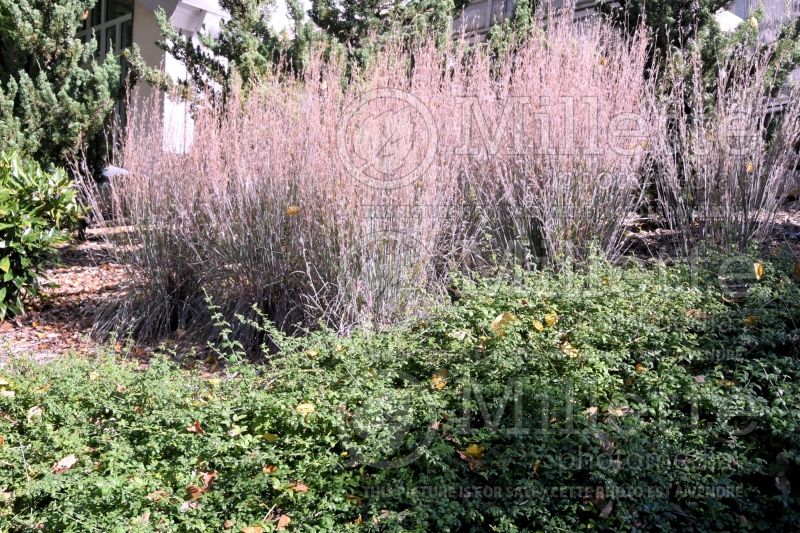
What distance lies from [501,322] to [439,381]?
415 mm

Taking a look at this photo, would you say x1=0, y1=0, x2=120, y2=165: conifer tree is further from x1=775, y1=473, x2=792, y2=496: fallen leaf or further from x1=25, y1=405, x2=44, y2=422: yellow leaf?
x1=775, y1=473, x2=792, y2=496: fallen leaf

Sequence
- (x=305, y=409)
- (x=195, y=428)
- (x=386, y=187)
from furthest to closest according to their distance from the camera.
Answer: (x=386, y=187)
(x=195, y=428)
(x=305, y=409)

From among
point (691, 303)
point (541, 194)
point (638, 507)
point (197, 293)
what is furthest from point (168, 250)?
point (638, 507)

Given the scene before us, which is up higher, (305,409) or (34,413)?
(305,409)

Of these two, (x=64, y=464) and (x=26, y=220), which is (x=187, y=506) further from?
(x=26, y=220)

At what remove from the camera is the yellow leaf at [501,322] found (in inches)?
127

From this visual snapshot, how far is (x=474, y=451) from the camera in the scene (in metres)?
2.70

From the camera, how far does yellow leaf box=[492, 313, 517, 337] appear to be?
3.21 meters

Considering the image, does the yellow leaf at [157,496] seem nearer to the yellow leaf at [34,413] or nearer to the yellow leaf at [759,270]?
the yellow leaf at [34,413]

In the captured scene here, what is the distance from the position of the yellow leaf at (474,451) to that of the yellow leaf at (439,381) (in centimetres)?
38

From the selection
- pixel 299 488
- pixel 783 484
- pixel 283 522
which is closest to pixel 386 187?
pixel 299 488

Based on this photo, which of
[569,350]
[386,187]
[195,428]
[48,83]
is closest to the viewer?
[195,428]

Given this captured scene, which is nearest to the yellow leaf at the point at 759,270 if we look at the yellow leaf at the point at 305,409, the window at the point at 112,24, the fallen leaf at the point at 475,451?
the fallen leaf at the point at 475,451

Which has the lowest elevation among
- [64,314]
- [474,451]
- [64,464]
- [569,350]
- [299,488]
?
[64,314]
